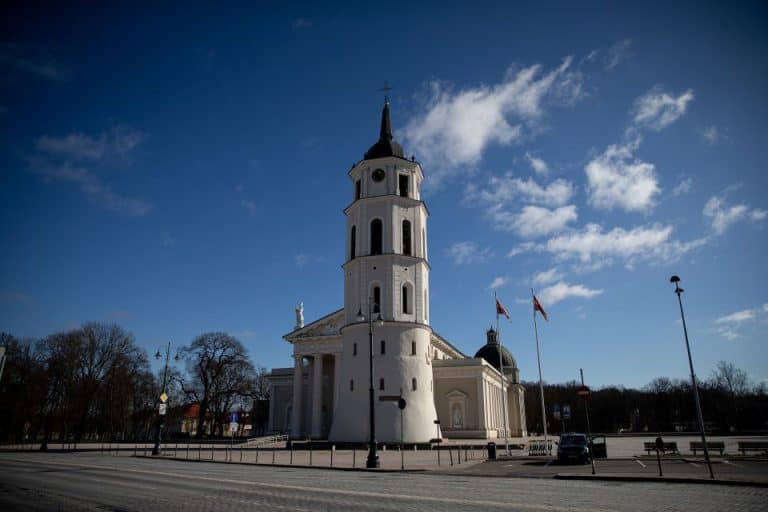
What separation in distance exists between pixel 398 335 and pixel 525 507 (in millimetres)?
32005

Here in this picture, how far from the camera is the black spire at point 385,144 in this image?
155 ft

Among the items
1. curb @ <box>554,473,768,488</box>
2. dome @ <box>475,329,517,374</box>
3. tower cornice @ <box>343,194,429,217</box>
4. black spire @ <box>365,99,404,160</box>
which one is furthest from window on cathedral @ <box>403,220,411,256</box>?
dome @ <box>475,329,517,374</box>

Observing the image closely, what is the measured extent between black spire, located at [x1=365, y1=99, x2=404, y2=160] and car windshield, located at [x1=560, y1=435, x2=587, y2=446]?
1162 inches

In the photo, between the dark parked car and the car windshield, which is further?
the car windshield

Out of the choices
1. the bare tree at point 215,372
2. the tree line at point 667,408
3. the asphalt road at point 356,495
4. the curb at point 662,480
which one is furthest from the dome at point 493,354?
the asphalt road at point 356,495

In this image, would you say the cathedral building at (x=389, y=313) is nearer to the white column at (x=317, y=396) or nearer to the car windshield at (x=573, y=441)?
the white column at (x=317, y=396)

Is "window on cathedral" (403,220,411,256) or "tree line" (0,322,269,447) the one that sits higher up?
"window on cathedral" (403,220,411,256)

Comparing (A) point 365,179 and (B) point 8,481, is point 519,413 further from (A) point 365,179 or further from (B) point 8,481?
(B) point 8,481

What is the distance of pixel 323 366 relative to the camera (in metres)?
64.2

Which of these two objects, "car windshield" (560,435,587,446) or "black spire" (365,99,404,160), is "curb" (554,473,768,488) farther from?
"black spire" (365,99,404,160)

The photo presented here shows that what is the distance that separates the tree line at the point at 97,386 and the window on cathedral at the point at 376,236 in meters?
29.9

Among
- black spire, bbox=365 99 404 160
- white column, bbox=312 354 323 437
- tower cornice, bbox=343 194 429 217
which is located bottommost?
white column, bbox=312 354 323 437

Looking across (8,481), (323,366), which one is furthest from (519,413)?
(8,481)

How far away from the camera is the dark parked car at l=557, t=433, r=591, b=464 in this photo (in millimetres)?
24938
